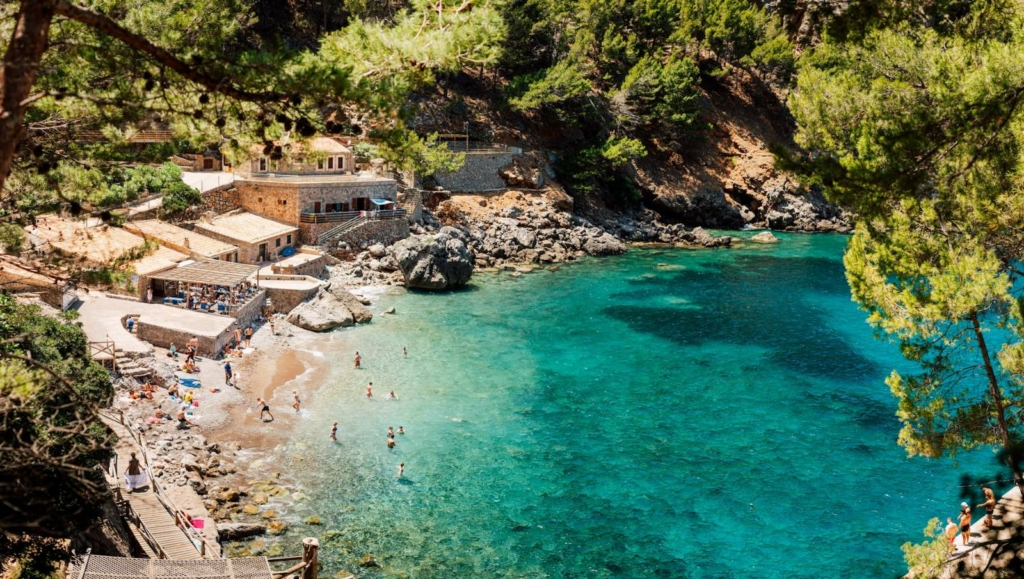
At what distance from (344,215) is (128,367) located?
23056 mm

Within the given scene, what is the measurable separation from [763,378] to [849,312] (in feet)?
49.0

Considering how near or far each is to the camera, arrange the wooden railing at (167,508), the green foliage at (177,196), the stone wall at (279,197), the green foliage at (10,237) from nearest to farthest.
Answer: the green foliage at (10,237)
the wooden railing at (167,508)
the green foliage at (177,196)
the stone wall at (279,197)

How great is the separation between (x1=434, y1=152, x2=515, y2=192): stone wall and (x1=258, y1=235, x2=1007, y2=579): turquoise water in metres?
17.2

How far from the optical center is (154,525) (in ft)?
59.3

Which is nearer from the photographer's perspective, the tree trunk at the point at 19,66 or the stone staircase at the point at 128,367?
the tree trunk at the point at 19,66

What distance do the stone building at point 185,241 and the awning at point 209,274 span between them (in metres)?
1.94

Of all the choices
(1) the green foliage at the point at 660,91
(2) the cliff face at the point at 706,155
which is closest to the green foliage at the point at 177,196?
(2) the cliff face at the point at 706,155

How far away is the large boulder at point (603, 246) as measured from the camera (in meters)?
57.5

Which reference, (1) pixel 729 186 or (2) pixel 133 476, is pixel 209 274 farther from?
(1) pixel 729 186

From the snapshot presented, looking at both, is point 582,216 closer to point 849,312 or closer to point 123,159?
point 849,312

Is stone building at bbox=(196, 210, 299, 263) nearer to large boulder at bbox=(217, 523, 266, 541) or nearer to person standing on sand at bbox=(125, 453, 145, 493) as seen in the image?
person standing on sand at bbox=(125, 453, 145, 493)

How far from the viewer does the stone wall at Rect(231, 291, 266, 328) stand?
113 feet

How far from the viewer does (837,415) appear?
30422 mm

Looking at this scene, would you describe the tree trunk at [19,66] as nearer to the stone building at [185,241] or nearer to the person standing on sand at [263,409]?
the person standing on sand at [263,409]
